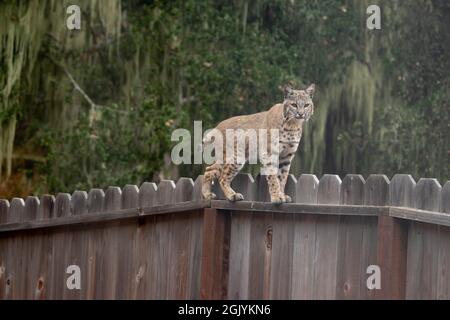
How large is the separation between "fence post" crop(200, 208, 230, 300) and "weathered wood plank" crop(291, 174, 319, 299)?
Answer: 23.6 inches

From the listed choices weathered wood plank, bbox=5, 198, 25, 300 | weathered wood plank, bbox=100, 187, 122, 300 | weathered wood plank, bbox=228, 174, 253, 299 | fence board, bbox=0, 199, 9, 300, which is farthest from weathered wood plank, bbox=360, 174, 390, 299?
fence board, bbox=0, 199, 9, 300

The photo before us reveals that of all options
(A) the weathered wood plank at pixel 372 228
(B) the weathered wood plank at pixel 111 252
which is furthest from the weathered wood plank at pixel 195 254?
(A) the weathered wood plank at pixel 372 228

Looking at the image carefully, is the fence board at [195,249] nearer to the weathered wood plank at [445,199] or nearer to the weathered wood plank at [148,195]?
the weathered wood plank at [148,195]

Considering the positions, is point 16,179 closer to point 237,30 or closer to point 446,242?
point 237,30

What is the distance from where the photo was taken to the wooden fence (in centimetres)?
546

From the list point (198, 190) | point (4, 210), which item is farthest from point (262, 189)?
point (4, 210)

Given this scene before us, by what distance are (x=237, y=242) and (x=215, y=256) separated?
16 cm

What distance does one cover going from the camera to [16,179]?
15.5 meters

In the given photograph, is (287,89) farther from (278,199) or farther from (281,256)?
(281,256)

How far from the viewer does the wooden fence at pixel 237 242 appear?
546 cm

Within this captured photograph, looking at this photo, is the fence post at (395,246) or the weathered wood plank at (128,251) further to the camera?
the weathered wood plank at (128,251)

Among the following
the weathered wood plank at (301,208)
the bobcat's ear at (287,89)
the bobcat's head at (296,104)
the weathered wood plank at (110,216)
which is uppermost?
the bobcat's ear at (287,89)

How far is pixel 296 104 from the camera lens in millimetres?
6703

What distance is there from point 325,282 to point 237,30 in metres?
6.66
